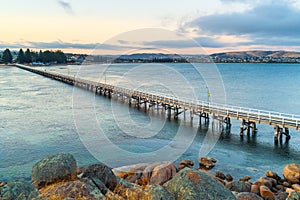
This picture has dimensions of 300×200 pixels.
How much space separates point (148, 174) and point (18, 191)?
29.7 feet

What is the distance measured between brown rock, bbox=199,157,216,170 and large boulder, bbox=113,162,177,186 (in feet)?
15.1

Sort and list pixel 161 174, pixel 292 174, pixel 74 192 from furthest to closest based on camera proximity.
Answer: pixel 292 174 → pixel 161 174 → pixel 74 192

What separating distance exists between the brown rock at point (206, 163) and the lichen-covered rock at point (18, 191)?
14.0 metres

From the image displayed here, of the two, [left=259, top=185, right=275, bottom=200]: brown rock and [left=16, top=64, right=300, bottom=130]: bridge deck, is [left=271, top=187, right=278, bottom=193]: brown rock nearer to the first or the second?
[left=259, top=185, right=275, bottom=200]: brown rock

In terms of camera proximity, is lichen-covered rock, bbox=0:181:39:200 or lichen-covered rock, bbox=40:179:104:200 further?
lichen-covered rock, bbox=40:179:104:200

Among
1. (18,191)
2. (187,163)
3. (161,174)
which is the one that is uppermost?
(18,191)

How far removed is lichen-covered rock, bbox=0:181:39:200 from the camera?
718cm

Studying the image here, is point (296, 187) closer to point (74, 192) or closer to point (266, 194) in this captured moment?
point (266, 194)

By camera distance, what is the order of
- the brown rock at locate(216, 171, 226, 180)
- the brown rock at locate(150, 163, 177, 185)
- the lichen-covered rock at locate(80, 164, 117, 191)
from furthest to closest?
the brown rock at locate(216, 171, 226, 180) < the brown rock at locate(150, 163, 177, 185) < the lichen-covered rock at locate(80, 164, 117, 191)

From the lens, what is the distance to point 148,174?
51.6ft

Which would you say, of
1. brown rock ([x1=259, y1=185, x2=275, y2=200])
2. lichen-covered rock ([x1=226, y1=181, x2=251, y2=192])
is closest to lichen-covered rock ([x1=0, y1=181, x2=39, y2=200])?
lichen-covered rock ([x1=226, y1=181, x2=251, y2=192])

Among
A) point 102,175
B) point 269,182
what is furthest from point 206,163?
point 102,175

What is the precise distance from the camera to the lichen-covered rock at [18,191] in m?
7.18

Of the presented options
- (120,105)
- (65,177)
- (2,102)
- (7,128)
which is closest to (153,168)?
(65,177)
